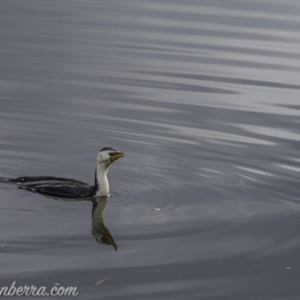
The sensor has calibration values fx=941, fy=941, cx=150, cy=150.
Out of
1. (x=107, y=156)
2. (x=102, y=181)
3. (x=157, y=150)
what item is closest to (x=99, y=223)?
(x=102, y=181)

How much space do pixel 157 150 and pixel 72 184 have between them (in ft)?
9.05

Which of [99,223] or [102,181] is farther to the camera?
[102,181]

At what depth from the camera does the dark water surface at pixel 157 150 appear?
10414 millimetres

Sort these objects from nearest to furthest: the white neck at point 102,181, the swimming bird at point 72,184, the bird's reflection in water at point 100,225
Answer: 1. the bird's reflection in water at point 100,225
2. the swimming bird at point 72,184
3. the white neck at point 102,181

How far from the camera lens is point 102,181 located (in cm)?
1304

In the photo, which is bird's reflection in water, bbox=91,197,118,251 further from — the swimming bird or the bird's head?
the bird's head

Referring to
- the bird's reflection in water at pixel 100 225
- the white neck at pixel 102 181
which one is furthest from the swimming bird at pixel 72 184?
the bird's reflection in water at pixel 100 225

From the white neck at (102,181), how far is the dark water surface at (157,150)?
264 millimetres

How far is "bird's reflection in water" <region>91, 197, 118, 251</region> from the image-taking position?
37.1 ft

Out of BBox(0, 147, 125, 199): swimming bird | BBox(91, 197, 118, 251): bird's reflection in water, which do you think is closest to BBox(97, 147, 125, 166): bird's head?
BBox(0, 147, 125, 199): swimming bird

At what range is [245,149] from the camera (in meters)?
15.8

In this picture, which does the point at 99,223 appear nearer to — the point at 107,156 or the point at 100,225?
the point at 100,225

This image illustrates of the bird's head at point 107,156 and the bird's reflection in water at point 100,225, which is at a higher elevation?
the bird's head at point 107,156

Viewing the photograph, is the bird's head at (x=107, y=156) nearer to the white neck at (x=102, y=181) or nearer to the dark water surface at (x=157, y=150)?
the white neck at (x=102, y=181)
